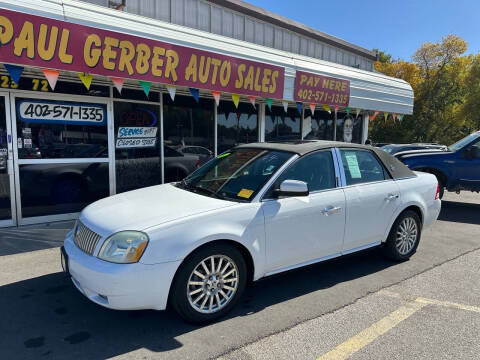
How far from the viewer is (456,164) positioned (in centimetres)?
790

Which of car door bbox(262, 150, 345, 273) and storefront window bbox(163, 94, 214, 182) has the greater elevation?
storefront window bbox(163, 94, 214, 182)

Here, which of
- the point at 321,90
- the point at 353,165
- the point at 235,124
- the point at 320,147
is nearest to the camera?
the point at 320,147

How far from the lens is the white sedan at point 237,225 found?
2.69 m

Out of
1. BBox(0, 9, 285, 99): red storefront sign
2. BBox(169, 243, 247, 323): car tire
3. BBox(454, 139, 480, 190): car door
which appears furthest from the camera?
BBox(454, 139, 480, 190): car door

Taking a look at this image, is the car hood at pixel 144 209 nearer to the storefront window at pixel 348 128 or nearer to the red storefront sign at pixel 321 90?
the red storefront sign at pixel 321 90

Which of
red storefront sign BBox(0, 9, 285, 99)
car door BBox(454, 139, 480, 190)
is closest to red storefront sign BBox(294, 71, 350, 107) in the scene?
red storefront sign BBox(0, 9, 285, 99)

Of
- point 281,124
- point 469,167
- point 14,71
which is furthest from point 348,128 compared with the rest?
point 14,71

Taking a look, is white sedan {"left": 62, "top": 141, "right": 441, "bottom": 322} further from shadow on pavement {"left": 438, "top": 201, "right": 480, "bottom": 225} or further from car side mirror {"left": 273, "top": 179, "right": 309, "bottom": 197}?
shadow on pavement {"left": 438, "top": 201, "right": 480, "bottom": 225}

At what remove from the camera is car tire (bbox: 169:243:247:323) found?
2793mm

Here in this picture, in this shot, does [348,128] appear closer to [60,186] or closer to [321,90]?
[321,90]

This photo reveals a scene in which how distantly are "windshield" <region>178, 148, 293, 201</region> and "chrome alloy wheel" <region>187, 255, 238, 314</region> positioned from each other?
25.6 inches

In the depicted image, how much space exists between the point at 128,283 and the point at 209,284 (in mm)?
694

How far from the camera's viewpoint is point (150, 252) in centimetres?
265

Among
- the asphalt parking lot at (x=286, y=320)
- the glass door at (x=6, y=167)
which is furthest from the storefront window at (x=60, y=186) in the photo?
the asphalt parking lot at (x=286, y=320)
